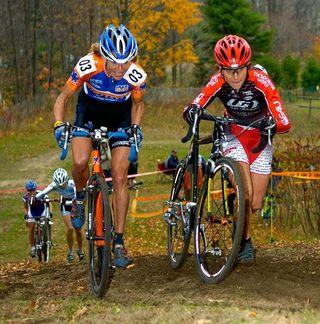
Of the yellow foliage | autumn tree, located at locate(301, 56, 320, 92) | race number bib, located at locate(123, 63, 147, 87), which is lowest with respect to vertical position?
race number bib, located at locate(123, 63, 147, 87)

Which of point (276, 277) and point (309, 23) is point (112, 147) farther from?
point (309, 23)

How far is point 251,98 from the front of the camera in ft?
19.7

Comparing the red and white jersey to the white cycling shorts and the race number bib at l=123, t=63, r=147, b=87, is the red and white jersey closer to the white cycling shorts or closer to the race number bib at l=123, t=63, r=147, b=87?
the white cycling shorts

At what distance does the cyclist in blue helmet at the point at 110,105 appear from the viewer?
598 centimetres

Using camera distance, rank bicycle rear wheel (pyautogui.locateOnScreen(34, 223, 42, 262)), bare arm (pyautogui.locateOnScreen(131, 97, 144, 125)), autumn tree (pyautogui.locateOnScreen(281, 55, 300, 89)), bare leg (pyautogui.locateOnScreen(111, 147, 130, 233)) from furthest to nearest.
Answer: autumn tree (pyautogui.locateOnScreen(281, 55, 300, 89)), bicycle rear wheel (pyautogui.locateOnScreen(34, 223, 42, 262)), bare arm (pyautogui.locateOnScreen(131, 97, 144, 125)), bare leg (pyautogui.locateOnScreen(111, 147, 130, 233))

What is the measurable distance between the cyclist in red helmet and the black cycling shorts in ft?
2.36

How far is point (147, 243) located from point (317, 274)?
9.75 metres

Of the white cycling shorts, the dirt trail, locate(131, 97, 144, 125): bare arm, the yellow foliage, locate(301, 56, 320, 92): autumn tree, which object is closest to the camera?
the dirt trail

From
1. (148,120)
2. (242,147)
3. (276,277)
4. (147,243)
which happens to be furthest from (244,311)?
(148,120)

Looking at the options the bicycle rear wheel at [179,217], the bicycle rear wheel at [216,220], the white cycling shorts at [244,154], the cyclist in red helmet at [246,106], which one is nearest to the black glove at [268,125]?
the cyclist in red helmet at [246,106]

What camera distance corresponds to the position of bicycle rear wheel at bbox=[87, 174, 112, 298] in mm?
5457

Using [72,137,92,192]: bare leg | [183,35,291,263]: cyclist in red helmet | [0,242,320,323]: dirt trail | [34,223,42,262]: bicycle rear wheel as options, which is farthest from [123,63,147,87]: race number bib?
[34,223,42,262]: bicycle rear wheel

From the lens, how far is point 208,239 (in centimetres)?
578

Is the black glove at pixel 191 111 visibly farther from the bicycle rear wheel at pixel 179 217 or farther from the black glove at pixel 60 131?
the black glove at pixel 60 131
